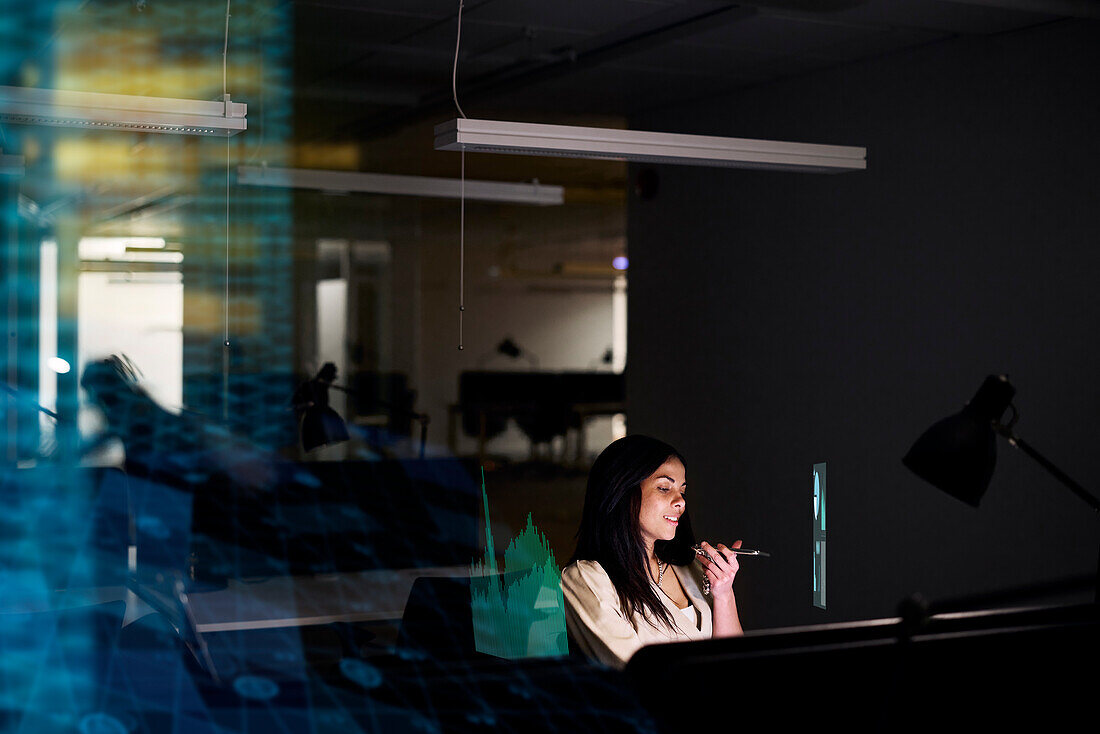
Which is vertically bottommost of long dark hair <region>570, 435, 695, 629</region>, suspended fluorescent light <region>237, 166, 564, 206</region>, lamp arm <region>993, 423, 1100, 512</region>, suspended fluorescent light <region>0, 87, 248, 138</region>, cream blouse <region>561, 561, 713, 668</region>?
cream blouse <region>561, 561, 713, 668</region>

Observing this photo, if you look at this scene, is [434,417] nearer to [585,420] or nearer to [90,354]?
[585,420]

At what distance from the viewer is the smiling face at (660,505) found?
2670 mm

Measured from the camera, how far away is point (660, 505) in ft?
8.81

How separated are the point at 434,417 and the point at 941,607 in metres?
7.00

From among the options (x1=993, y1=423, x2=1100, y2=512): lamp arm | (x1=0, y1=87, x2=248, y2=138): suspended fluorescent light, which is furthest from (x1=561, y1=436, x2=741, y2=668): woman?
(x1=0, y1=87, x2=248, y2=138): suspended fluorescent light

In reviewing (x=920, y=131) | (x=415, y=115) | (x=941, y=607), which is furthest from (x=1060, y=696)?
(x=415, y=115)

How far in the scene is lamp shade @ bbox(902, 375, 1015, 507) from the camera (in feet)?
7.32

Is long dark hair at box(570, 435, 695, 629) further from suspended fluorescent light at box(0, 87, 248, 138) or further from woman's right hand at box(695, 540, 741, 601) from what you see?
suspended fluorescent light at box(0, 87, 248, 138)

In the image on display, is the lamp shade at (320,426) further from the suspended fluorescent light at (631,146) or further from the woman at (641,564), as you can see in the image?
the woman at (641,564)

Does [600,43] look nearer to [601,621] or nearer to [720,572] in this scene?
[720,572]

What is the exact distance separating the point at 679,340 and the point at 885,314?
1356 millimetres

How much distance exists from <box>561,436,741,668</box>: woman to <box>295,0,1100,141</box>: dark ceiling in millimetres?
1391

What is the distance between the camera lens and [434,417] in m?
10.6

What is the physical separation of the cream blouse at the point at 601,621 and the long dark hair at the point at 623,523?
27mm
